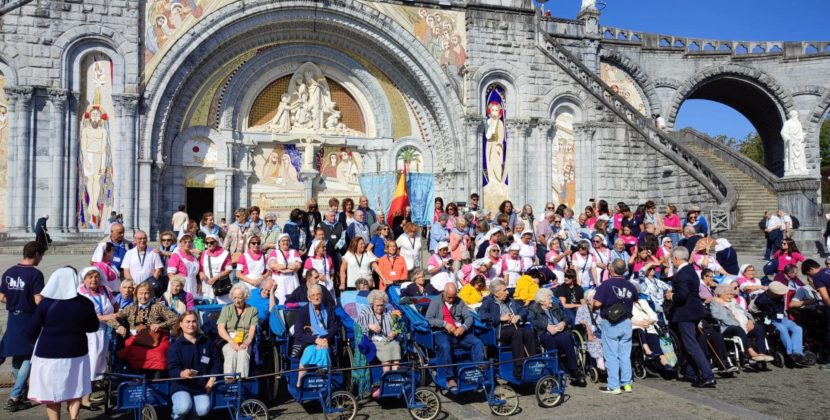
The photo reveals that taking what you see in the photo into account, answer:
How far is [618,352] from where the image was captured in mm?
8336

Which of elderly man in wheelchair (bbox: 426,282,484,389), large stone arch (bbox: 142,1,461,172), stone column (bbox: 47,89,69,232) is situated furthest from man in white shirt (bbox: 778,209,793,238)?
stone column (bbox: 47,89,69,232)

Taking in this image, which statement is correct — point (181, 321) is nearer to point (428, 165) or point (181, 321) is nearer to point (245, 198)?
point (245, 198)

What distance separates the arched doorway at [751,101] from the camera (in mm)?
27625

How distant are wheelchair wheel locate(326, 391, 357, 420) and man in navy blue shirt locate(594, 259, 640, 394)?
138 inches

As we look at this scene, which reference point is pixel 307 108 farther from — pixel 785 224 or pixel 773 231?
pixel 785 224

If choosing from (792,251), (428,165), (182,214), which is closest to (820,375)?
(792,251)

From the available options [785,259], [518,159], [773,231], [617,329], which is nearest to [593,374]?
[617,329]

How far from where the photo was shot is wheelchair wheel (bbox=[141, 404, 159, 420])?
654 centimetres

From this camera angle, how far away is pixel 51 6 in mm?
17688

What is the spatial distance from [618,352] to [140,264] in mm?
6902

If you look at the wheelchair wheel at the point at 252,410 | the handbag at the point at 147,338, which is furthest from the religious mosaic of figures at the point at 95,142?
the wheelchair wheel at the point at 252,410

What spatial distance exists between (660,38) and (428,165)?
12.6 metres

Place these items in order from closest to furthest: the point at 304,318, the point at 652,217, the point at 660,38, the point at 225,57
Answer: the point at 304,318 → the point at 652,217 → the point at 225,57 → the point at 660,38

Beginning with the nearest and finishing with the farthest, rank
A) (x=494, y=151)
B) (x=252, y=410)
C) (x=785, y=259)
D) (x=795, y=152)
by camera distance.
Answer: (x=252, y=410), (x=785, y=259), (x=795, y=152), (x=494, y=151)
